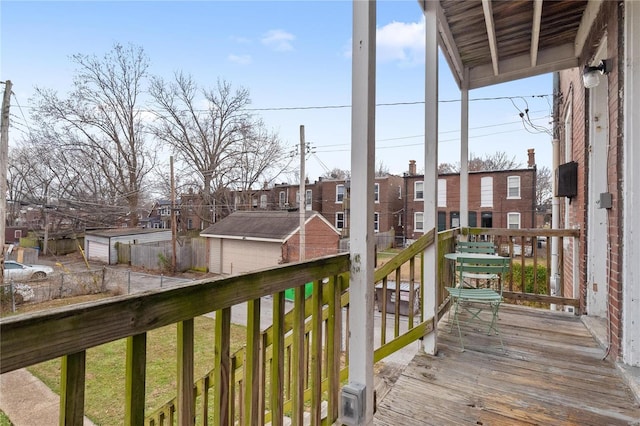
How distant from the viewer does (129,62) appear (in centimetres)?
559

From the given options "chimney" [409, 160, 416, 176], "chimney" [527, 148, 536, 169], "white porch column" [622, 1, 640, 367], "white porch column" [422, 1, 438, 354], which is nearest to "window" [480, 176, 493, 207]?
"chimney" [527, 148, 536, 169]

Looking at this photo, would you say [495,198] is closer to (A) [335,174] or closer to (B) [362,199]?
(A) [335,174]

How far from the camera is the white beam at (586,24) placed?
2.92 metres

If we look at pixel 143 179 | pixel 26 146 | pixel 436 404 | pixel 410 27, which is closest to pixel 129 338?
pixel 436 404

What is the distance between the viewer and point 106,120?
26.2 ft

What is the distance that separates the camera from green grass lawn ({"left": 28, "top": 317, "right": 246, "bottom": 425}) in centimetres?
440

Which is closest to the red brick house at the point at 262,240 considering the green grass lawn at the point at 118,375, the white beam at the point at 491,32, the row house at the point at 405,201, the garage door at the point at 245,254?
the garage door at the point at 245,254

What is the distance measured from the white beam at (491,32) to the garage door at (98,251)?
59.8ft

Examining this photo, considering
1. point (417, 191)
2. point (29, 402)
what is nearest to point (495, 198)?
point (417, 191)

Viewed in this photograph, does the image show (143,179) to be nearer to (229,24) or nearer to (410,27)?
(229,24)

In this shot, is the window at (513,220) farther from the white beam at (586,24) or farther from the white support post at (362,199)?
the white support post at (362,199)

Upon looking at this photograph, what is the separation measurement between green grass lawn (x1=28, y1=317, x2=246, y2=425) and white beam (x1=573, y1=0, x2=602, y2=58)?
558 cm

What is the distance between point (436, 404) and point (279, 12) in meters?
3.73

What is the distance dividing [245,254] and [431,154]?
485 inches
